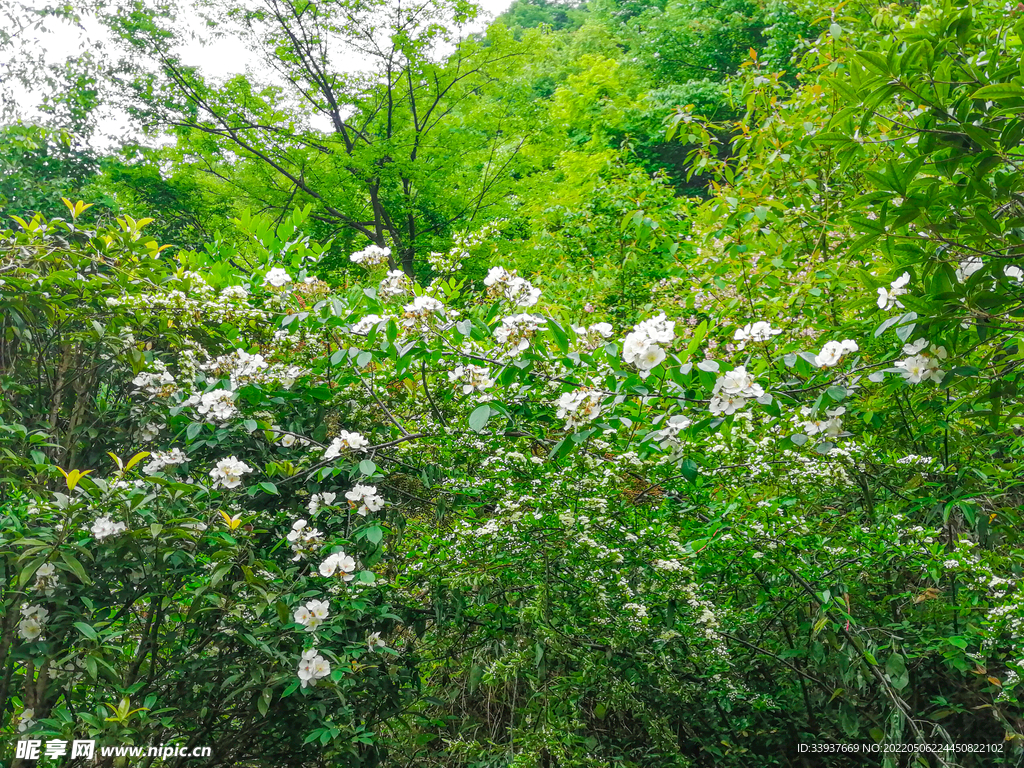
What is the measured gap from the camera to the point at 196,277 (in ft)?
8.69

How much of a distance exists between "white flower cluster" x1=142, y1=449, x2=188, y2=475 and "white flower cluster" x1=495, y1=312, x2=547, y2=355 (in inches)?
53.7

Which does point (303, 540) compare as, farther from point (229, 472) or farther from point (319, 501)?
point (229, 472)

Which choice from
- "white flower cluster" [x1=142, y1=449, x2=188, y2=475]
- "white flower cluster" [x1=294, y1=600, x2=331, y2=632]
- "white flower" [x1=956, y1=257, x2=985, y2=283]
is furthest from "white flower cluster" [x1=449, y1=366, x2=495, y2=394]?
"white flower" [x1=956, y1=257, x2=985, y2=283]

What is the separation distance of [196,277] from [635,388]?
1808 mm

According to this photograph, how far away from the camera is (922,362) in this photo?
71.4 inches

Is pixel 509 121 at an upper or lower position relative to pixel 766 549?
upper

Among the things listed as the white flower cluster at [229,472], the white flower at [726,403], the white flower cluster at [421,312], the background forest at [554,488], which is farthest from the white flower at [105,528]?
the white flower at [726,403]

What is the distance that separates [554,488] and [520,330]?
691mm

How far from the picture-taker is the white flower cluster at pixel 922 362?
5.91 feet

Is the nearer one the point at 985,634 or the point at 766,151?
the point at 985,634

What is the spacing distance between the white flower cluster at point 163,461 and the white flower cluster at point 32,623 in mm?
539

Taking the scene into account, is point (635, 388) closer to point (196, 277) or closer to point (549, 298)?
point (196, 277)

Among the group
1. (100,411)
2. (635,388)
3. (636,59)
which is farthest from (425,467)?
(636,59)

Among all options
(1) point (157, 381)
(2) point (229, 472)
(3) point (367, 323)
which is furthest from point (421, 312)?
(1) point (157, 381)
